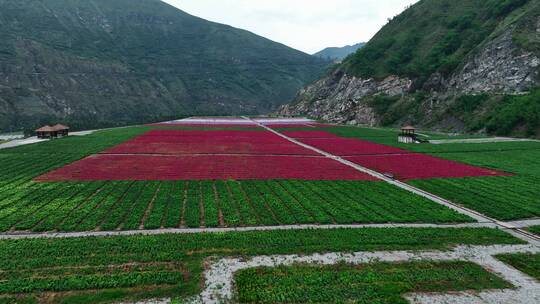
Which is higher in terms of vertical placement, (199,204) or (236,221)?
(199,204)

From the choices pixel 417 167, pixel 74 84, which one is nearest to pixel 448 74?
pixel 417 167

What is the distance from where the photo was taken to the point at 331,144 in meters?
57.4

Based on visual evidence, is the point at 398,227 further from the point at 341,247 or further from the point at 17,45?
the point at 17,45

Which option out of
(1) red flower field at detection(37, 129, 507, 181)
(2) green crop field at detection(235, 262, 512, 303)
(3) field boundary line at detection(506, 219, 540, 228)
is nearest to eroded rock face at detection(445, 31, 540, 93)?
(1) red flower field at detection(37, 129, 507, 181)

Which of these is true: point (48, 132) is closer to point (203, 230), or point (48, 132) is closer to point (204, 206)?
point (204, 206)

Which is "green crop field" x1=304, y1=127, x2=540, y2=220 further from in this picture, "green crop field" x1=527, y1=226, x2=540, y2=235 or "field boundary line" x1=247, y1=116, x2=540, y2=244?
"green crop field" x1=527, y1=226, x2=540, y2=235

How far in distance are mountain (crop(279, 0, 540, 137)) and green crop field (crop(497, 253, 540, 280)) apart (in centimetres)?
6084

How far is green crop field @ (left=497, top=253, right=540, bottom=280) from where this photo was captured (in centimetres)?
1477

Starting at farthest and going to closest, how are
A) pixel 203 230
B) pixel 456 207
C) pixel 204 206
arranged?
pixel 456 207, pixel 204 206, pixel 203 230

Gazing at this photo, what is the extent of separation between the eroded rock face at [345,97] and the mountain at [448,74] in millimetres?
356

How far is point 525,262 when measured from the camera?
15.6 m

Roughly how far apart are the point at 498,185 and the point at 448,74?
257 ft

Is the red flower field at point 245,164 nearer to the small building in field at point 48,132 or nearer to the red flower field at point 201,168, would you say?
the red flower field at point 201,168

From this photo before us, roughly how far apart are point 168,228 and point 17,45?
162766 millimetres
